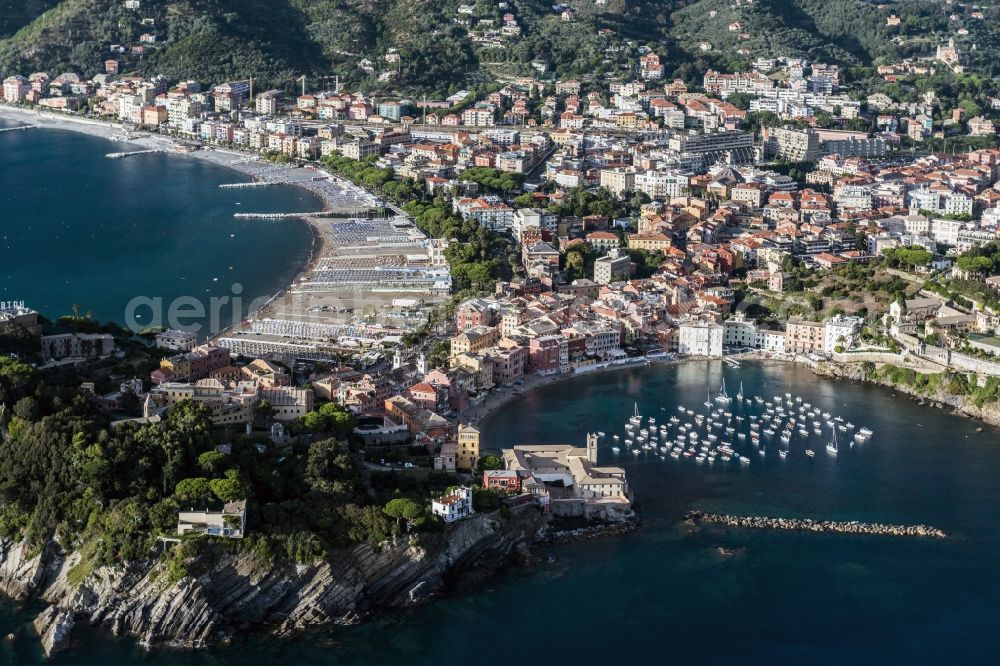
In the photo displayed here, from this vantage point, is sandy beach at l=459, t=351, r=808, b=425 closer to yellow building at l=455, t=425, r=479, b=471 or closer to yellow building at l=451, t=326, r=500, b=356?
yellow building at l=451, t=326, r=500, b=356

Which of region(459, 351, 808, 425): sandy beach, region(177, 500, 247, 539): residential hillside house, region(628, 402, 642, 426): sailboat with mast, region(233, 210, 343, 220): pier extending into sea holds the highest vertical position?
region(233, 210, 343, 220): pier extending into sea

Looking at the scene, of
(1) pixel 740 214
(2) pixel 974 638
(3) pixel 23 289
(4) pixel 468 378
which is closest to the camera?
(2) pixel 974 638

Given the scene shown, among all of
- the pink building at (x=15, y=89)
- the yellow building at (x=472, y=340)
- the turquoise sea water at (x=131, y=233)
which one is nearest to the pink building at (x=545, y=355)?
the yellow building at (x=472, y=340)

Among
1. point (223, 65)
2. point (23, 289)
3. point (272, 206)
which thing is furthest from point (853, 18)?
point (23, 289)

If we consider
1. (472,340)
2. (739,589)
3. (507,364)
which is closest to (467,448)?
(739,589)

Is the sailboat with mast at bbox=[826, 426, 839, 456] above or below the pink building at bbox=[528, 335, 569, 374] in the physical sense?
below

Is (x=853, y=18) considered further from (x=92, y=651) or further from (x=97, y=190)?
(x=92, y=651)

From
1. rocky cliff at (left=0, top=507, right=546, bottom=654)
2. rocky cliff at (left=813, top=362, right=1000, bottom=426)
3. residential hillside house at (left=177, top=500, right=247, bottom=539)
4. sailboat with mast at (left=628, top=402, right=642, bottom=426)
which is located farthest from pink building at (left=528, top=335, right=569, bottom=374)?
residential hillside house at (left=177, top=500, right=247, bottom=539)
